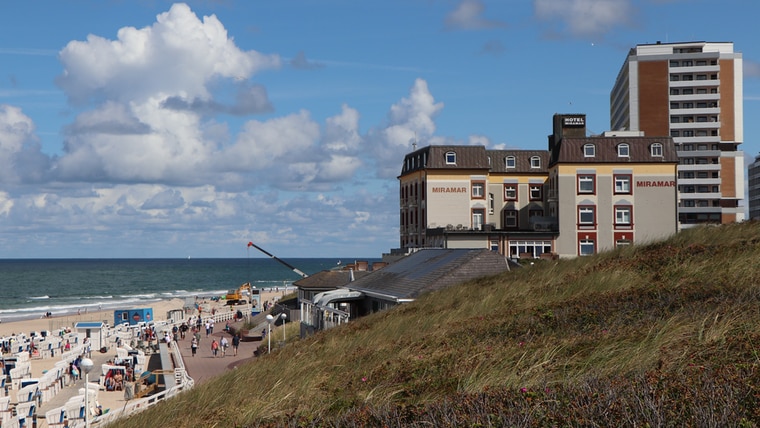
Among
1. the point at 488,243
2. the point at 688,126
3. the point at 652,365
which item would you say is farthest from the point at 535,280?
the point at 688,126

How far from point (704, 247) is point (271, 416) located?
558 inches

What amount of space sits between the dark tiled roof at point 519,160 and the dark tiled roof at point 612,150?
7128 mm

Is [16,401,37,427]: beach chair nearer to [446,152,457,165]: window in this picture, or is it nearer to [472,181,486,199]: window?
[446,152,457,165]: window

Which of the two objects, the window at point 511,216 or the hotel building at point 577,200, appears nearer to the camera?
the hotel building at point 577,200

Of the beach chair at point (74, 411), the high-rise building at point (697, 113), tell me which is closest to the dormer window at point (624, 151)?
the high-rise building at point (697, 113)

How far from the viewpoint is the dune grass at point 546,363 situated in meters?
6.87

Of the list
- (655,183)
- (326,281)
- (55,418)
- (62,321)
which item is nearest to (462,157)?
(655,183)

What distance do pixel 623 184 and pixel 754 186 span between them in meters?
91.1

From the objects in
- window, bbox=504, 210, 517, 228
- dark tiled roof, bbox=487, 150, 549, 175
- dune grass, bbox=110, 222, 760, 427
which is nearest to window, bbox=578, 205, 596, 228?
dark tiled roof, bbox=487, 150, 549, 175

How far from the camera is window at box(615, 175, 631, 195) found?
55344 millimetres

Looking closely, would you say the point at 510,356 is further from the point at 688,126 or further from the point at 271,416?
the point at 688,126

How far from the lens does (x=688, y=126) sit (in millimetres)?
93062

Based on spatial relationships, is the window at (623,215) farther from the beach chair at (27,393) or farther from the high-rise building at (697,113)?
the high-rise building at (697,113)

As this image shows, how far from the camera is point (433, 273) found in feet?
93.8
